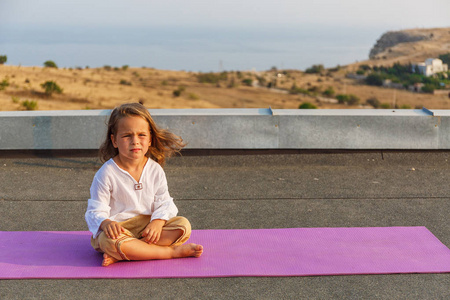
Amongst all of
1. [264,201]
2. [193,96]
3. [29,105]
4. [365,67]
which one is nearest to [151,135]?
[264,201]

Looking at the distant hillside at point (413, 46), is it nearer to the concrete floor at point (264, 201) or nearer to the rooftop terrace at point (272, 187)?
the rooftop terrace at point (272, 187)

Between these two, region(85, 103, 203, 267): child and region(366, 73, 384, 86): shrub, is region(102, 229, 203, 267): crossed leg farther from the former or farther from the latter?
region(366, 73, 384, 86): shrub

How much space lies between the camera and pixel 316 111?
5961 mm

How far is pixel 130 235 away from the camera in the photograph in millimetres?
3371

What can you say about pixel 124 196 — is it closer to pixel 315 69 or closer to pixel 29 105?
pixel 29 105

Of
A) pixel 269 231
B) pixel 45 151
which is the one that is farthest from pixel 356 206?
pixel 45 151

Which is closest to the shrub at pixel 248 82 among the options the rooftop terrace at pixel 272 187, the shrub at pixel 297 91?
the shrub at pixel 297 91

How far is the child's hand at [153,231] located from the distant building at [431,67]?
54.9 meters

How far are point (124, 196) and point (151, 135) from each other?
430mm

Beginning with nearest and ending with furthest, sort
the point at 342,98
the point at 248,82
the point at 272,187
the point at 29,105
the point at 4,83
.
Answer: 1. the point at 272,187
2. the point at 29,105
3. the point at 4,83
4. the point at 342,98
5. the point at 248,82

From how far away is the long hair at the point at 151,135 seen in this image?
11.2 ft

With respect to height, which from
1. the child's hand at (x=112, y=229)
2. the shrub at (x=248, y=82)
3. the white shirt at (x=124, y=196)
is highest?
the white shirt at (x=124, y=196)

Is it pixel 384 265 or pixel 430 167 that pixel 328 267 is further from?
pixel 430 167

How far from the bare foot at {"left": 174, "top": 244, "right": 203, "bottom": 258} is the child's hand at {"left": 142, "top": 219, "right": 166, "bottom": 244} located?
0.45ft
